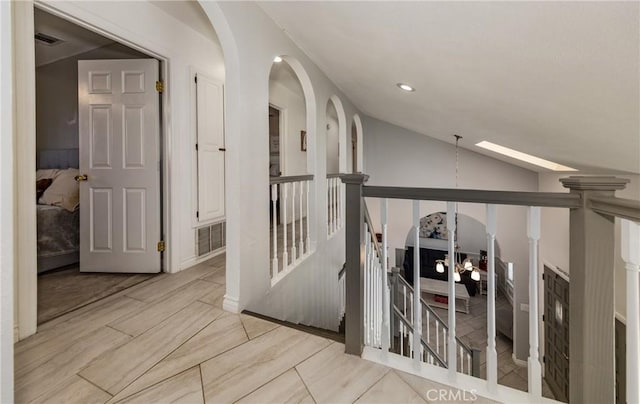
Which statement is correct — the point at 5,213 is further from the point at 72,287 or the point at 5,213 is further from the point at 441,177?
the point at 441,177

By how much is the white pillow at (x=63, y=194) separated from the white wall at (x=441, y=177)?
525 cm

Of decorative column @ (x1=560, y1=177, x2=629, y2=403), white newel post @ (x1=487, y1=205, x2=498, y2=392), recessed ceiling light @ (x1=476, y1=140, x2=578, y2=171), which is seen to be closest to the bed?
white newel post @ (x1=487, y1=205, x2=498, y2=392)

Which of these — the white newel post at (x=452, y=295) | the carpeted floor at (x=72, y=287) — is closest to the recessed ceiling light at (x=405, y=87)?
the white newel post at (x=452, y=295)

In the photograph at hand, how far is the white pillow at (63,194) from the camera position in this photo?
9.73 feet

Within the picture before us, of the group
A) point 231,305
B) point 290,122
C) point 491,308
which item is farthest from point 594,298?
point 290,122

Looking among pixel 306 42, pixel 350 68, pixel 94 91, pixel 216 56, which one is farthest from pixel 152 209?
pixel 350 68

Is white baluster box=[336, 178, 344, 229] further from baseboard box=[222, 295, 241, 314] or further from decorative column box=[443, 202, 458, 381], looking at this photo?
decorative column box=[443, 202, 458, 381]

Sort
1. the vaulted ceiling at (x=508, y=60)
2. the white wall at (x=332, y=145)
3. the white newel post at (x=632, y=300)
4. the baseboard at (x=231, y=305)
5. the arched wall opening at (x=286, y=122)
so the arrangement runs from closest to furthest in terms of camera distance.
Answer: the white newel post at (x=632, y=300) → the vaulted ceiling at (x=508, y=60) → the baseboard at (x=231, y=305) → the arched wall opening at (x=286, y=122) → the white wall at (x=332, y=145)

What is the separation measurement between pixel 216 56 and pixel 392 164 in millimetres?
4601

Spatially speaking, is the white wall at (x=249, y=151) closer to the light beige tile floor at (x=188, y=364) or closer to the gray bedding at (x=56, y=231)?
the light beige tile floor at (x=188, y=364)

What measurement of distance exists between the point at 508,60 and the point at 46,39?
4.64m

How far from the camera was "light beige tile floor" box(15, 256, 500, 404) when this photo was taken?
1215 millimetres

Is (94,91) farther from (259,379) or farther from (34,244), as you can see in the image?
(259,379)

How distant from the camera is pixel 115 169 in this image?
2.69 m
